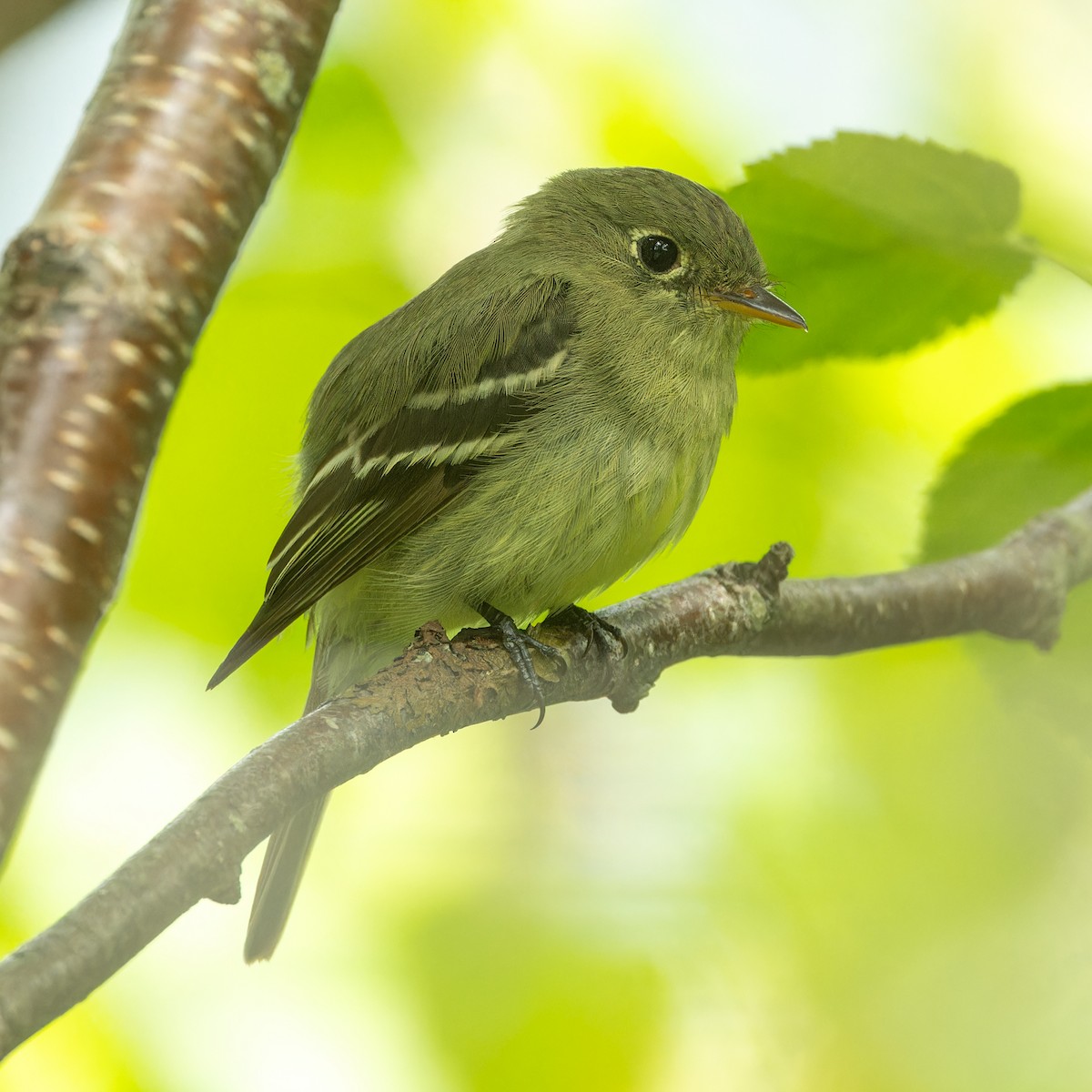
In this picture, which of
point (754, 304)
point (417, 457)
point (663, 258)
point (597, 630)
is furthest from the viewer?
point (663, 258)

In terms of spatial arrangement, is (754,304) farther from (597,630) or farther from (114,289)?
(114,289)

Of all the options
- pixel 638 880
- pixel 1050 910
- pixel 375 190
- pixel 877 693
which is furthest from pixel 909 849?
pixel 375 190

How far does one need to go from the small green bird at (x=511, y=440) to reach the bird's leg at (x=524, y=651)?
0.02m

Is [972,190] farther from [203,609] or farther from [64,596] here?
[203,609]

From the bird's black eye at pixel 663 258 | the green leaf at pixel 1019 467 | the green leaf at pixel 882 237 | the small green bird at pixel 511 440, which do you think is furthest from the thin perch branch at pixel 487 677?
the bird's black eye at pixel 663 258

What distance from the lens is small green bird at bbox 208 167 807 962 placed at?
282 cm

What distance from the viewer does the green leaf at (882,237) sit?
151 centimetres

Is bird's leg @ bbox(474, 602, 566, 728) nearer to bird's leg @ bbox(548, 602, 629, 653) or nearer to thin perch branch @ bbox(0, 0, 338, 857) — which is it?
bird's leg @ bbox(548, 602, 629, 653)

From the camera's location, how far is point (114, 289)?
229 cm

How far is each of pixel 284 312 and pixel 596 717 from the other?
4.07ft

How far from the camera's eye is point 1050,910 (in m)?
1.24

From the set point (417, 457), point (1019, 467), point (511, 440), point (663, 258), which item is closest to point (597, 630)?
point (511, 440)

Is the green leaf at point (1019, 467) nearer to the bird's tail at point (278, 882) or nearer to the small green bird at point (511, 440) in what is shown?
the small green bird at point (511, 440)

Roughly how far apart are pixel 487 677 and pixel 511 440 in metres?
0.82
